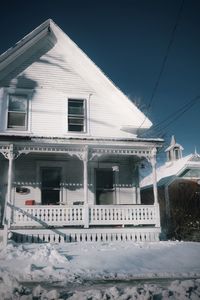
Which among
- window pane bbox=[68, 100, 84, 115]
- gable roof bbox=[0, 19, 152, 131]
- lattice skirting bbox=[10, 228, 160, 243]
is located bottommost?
lattice skirting bbox=[10, 228, 160, 243]

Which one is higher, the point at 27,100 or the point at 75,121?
the point at 27,100

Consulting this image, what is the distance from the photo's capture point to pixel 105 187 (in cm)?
1545

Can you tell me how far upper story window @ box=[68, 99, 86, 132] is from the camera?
15680 mm

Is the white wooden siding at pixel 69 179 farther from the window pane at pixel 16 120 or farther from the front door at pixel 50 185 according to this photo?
the window pane at pixel 16 120

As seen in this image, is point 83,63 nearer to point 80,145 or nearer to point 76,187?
point 80,145

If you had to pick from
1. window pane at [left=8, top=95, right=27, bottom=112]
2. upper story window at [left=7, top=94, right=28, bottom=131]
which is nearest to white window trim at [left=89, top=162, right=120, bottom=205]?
upper story window at [left=7, top=94, right=28, bottom=131]

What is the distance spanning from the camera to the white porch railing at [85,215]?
39.8 feet

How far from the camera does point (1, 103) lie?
49.2ft

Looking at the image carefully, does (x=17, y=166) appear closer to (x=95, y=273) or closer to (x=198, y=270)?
(x=95, y=273)

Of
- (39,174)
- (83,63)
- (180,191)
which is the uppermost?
(83,63)

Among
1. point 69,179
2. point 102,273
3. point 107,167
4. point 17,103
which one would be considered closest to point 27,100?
point 17,103

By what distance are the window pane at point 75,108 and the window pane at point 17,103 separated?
7.50 ft

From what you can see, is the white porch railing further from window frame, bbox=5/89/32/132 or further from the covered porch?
window frame, bbox=5/89/32/132

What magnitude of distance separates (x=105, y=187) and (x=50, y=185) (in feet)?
9.15
